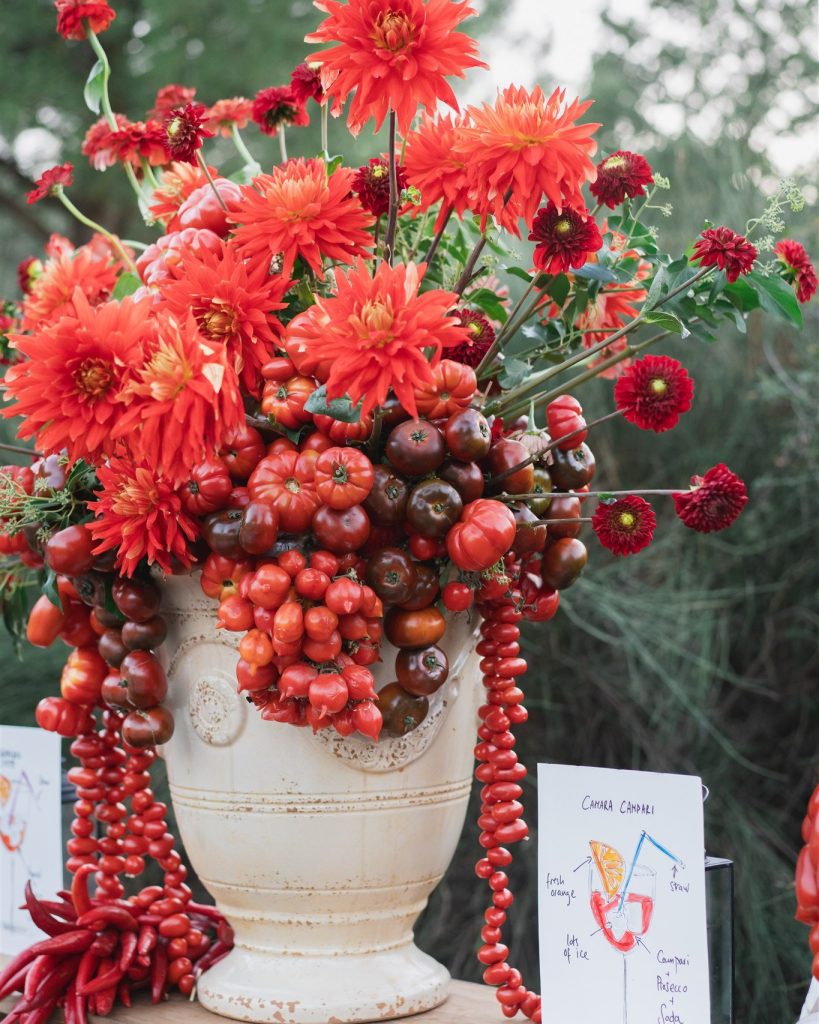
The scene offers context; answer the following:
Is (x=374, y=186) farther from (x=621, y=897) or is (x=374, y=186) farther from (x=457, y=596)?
(x=621, y=897)

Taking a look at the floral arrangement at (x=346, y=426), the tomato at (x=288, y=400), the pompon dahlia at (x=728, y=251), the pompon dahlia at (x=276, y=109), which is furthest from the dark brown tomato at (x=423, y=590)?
the pompon dahlia at (x=276, y=109)

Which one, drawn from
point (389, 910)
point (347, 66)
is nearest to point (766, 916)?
point (389, 910)

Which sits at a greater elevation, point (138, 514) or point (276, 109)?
point (276, 109)

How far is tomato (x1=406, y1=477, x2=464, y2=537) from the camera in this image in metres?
0.56

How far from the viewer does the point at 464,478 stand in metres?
0.57

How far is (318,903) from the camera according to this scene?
0.63 metres

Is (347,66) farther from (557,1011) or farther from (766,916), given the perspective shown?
(766,916)

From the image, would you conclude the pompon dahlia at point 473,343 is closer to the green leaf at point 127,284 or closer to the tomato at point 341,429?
the tomato at point 341,429

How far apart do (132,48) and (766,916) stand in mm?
1983

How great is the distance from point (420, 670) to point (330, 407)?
149mm

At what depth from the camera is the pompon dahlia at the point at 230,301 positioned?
0.57 meters

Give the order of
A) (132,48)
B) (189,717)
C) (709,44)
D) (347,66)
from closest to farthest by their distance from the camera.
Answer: (347,66) < (189,717) < (132,48) < (709,44)

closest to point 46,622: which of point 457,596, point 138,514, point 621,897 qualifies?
point 138,514

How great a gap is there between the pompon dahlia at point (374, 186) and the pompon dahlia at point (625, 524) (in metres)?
0.21
